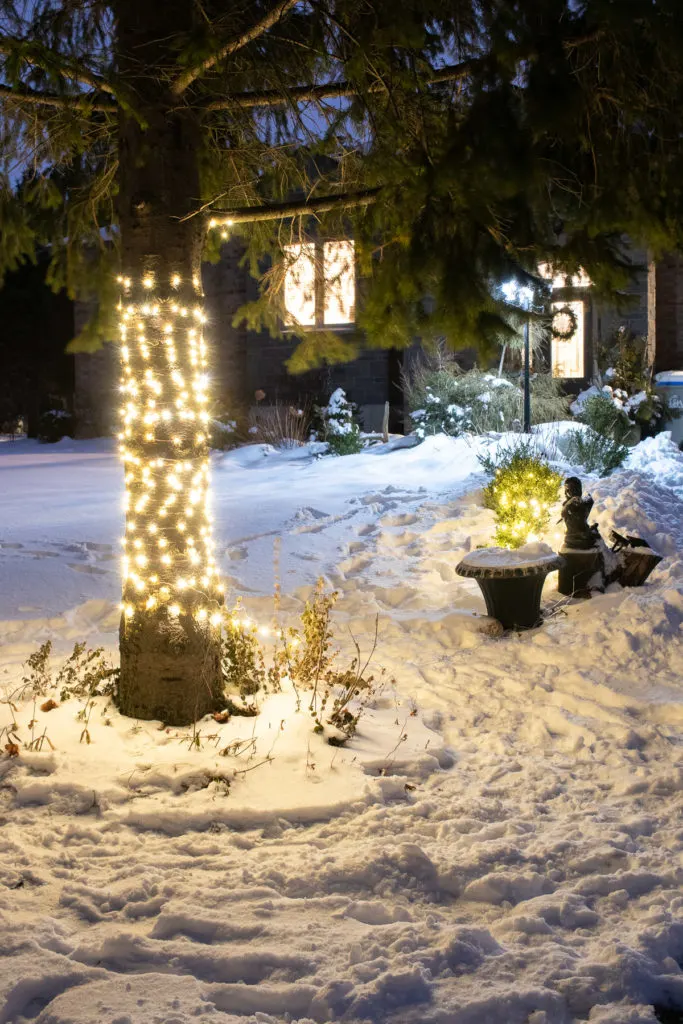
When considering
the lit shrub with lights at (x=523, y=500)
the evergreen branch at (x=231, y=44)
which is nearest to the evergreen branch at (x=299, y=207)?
the evergreen branch at (x=231, y=44)

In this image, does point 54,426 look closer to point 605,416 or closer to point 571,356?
point 571,356

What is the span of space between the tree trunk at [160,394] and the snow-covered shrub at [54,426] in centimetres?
1735

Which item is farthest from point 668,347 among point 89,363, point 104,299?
point 104,299

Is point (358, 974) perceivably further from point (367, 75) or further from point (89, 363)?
point (89, 363)

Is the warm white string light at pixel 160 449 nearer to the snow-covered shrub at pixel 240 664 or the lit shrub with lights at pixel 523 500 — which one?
the snow-covered shrub at pixel 240 664

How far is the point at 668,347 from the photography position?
18.4 meters

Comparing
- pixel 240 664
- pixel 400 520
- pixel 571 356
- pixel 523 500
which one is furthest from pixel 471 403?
pixel 240 664

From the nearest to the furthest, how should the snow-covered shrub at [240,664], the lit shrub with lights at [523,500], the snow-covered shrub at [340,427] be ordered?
1. the snow-covered shrub at [240,664]
2. the lit shrub with lights at [523,500]
3. the snow-covered shrub at [340,427]

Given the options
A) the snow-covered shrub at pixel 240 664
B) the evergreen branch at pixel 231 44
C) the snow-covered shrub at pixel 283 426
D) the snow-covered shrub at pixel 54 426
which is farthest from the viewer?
the snow-covered shrub at pixel 54 426

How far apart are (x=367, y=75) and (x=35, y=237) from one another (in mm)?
2661

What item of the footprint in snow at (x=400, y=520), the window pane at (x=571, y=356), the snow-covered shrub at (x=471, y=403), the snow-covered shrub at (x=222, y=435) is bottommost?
the footprint in snow at (x=400, y=520)

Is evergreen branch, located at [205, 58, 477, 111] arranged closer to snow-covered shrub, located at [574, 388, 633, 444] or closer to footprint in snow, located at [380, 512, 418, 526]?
footprint in snow, located at [380, 512, 418, 526]

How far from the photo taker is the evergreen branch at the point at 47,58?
3.64 m

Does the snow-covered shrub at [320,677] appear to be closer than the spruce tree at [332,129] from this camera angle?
No
